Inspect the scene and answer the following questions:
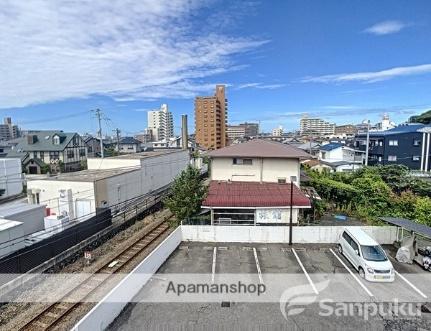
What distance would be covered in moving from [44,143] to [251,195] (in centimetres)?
4118

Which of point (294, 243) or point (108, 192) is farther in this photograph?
point (108, 192)

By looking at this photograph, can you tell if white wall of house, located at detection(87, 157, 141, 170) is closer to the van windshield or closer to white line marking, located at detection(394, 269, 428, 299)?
the van windshield

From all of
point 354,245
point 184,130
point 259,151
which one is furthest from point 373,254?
point 184,130

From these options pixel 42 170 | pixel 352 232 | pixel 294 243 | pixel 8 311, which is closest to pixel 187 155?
pixel 42 170

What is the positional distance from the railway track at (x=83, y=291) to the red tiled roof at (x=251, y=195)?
4617 mm

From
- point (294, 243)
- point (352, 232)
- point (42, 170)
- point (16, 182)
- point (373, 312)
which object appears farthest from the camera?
point (42, 170)

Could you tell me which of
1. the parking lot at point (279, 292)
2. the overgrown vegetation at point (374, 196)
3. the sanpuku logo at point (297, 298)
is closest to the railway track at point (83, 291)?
the parking lot at point (279, 292)

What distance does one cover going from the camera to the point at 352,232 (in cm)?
1429

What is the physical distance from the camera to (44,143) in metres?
46.2

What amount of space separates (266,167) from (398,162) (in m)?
30.5

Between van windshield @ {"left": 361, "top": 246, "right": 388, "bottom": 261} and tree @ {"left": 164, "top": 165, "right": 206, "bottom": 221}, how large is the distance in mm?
9466

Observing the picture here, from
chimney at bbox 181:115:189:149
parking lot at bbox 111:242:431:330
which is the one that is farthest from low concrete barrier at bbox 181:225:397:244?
chimney at bbox 181:115:189:149

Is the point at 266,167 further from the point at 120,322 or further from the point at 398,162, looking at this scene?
the point at 398,162

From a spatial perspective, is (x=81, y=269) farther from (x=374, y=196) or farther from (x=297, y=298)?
(x=374, y=196)
